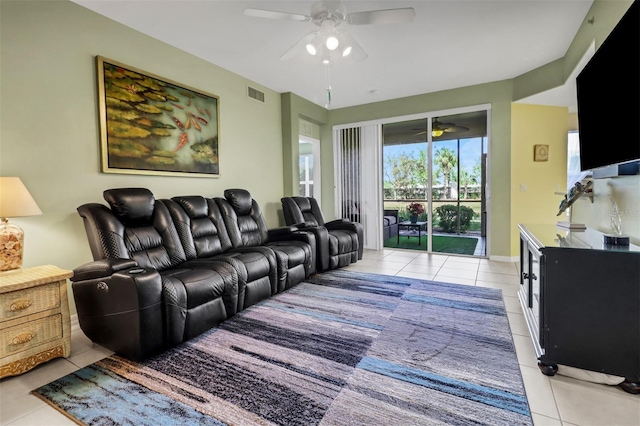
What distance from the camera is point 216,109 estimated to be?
12.6 feet

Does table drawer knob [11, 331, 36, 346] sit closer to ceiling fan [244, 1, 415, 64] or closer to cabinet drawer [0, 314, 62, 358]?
cabinet drawer [0, 314, 62, 358]

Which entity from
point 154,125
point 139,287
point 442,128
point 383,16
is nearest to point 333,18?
point 383,16

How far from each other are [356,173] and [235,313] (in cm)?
388

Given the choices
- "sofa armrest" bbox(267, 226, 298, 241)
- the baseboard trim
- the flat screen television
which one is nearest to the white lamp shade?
"sofa armrest" bbox(267, 226, 298, 241)

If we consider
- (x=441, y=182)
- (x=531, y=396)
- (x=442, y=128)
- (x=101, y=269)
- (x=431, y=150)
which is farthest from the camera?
(x=441, y=182)

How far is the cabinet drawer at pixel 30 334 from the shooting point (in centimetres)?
181

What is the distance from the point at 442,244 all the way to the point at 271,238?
12.5 ft

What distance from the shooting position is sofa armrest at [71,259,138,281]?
2.06 metres

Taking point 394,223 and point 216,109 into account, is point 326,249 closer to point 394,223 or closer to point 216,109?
point 216,109

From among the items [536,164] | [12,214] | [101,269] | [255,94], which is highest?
[255,94]

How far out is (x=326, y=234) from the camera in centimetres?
406

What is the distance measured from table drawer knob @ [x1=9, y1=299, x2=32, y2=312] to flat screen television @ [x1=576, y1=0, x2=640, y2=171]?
3599mm

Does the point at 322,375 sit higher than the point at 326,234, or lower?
lower

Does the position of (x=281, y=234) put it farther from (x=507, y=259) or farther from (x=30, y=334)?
(x=507, y=259)
